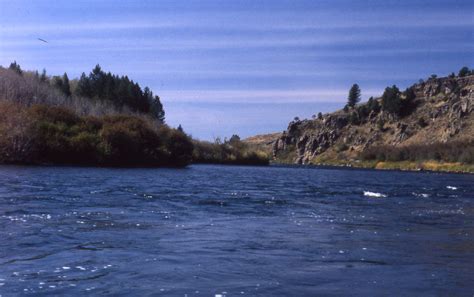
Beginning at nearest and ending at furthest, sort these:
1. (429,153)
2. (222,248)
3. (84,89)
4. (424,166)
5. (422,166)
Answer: (222,248), (84,89), (424,166), (422,166), (429,153)

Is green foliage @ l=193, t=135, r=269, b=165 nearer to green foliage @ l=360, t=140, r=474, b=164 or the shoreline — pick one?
the shoreline

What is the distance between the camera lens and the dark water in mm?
12945

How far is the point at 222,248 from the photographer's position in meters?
17.2

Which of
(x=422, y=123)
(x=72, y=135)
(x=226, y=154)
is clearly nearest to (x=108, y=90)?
(x=226, y=154)

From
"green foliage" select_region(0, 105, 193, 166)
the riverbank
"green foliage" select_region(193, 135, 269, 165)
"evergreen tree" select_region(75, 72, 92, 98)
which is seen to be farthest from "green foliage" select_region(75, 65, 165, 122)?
the riverbank

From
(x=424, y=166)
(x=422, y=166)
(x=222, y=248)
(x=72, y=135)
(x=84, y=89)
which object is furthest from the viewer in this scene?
(x=422, y=166)

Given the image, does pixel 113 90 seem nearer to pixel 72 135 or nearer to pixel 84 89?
pixel 84 89

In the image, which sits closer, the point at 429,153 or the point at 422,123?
the point at 429,153

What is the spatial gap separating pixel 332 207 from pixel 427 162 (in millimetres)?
126249

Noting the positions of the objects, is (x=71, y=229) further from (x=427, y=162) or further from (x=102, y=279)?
(x=427, y=162)

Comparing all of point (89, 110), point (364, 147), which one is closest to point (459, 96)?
point (364, 147)

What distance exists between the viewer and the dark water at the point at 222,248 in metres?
12.9

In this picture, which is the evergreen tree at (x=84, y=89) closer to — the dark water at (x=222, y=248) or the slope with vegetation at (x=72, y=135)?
the slope with vegetation at (x=72, y=135)

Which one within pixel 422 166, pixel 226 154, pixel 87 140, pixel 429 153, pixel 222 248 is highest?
pixel 429 153
